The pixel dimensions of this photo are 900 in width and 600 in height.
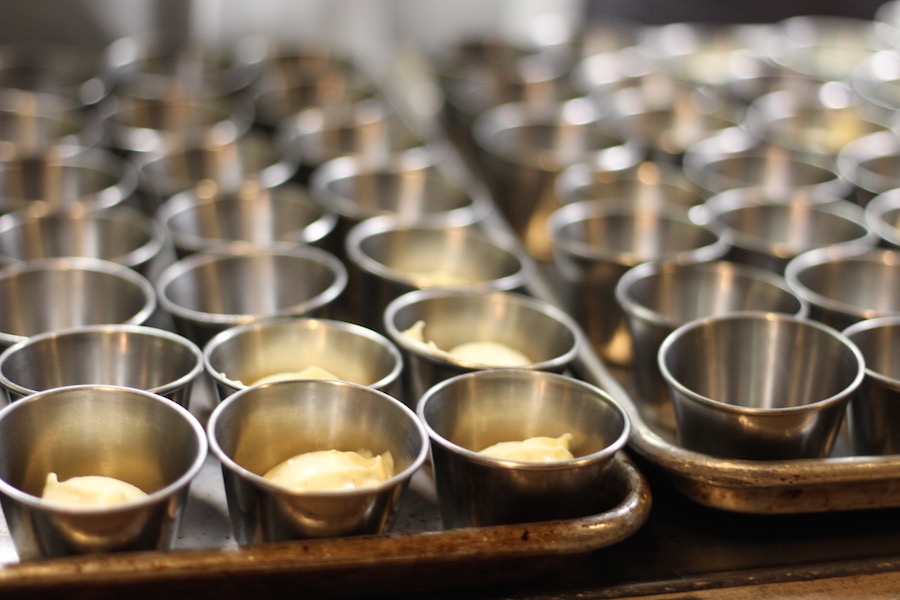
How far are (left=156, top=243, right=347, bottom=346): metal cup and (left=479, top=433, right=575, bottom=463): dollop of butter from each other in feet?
1.75

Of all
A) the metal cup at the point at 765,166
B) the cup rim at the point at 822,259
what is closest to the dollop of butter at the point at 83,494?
the cup rim at the point at 822,259

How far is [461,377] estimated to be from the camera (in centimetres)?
167

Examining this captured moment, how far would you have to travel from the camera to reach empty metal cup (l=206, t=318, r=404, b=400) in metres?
1.77

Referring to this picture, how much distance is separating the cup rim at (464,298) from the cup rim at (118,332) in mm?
339

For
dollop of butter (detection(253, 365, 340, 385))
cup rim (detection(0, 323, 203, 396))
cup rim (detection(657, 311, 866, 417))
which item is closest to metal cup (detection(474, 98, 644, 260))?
cup rim (detection(657, 311, 866, 417))

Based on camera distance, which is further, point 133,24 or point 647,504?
point 133,24

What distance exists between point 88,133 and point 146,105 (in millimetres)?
286

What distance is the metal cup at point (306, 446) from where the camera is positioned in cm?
138

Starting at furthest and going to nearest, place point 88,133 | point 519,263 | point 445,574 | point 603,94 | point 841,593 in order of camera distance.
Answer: point 603,94 < point 88,133 < point 519,263 < point 841,593 < point 445,574

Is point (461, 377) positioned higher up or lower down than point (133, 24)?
lower down

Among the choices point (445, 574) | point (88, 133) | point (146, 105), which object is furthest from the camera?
point (146, 105)

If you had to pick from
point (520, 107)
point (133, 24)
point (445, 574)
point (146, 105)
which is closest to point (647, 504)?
point (445, 574)

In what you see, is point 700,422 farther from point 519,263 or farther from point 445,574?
point 519,263

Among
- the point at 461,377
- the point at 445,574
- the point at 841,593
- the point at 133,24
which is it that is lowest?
the point at 841,593
